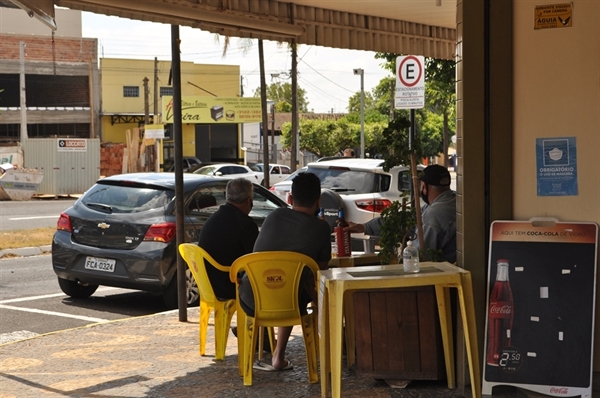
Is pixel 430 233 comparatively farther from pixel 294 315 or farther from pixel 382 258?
pixel 294 315

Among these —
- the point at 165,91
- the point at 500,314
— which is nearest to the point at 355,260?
the point at 500,314

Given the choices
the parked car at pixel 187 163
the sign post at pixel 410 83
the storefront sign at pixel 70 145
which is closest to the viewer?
the sign post at pixel 410 83

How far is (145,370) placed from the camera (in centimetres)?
681

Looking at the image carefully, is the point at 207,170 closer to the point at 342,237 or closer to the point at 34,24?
the point at 34,24

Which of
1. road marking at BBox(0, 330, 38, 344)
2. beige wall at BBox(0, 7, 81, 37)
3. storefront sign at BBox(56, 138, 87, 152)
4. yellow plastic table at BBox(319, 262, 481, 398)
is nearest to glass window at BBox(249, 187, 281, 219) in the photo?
road marking at BBox(0, 330, 38, 344)

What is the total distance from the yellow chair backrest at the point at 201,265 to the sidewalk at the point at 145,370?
1.80 feet

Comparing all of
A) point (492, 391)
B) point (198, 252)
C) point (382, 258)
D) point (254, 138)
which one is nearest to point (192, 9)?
point (198, 252)

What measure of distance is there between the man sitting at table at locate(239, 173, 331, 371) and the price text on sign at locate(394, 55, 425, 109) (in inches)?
218

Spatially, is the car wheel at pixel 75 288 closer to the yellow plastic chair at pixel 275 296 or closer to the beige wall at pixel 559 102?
the yellow plastic chair at pixel 275 296

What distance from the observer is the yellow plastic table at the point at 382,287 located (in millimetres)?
5207

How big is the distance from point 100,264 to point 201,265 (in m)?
3.47

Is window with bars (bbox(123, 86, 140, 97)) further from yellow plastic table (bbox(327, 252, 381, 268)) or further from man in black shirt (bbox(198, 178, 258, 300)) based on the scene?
yellow plastic table (bbox(327, 252, 381, 268))

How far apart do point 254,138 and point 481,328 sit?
67.4 meters

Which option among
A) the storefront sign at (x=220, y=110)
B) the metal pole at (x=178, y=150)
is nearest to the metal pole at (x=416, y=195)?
the metal pole at (x=178, y=150)
